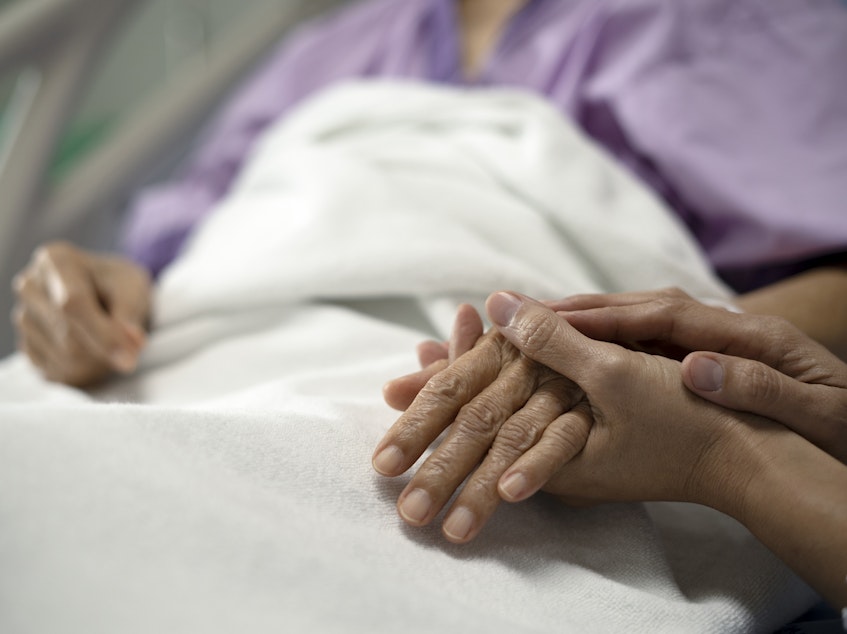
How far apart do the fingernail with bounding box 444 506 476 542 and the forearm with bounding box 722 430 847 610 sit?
164 mm

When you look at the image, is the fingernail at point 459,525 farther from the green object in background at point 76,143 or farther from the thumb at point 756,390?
the green object in background at point 76,143

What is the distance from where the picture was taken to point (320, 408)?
1.80 ft

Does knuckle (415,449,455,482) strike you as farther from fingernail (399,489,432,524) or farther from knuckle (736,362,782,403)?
knuckle (736,362,782,403)

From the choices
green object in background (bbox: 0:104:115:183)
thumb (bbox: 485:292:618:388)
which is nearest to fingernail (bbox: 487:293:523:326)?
thumb (bbox: 485:292:618:388)

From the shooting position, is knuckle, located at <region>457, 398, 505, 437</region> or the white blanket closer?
the white blanket

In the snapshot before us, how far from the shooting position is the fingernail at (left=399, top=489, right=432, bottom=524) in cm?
46

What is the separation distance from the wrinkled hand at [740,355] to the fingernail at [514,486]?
12cm

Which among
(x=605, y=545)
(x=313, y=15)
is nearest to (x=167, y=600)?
(x=605, y=545)

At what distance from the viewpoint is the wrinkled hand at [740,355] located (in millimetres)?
477

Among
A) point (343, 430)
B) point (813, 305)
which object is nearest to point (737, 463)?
point (343, 430)

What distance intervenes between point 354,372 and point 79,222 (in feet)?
2.75

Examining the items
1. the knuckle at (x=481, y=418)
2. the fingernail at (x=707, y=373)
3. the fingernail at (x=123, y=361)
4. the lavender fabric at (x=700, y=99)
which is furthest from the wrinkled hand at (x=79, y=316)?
the fingernail at (x=707, y=373)

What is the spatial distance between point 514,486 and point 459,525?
4 cm

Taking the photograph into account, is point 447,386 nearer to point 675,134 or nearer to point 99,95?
point 675,134
